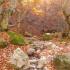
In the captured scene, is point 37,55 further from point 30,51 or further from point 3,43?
point 3,43

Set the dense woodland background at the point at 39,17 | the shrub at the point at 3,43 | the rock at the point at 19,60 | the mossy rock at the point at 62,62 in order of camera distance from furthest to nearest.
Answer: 1. the dense woodland background at the point at 39,17
2. the shrub at the point at 3,43
3. the mossy rock at the point at 62,62
4. the rock at the point at 19,60

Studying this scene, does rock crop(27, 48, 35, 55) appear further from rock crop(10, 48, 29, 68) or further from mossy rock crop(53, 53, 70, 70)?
rock crop(10, 48, 29, 68)

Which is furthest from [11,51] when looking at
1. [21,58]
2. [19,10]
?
[19,10]

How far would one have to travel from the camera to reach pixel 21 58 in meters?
12.1

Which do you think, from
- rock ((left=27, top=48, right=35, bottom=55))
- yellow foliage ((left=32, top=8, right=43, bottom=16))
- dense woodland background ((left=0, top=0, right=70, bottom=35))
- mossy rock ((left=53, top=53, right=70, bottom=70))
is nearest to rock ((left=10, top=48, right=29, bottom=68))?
mossy rock ((left=53, top=53, right=70, bottom=70))

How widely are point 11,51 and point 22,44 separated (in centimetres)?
146

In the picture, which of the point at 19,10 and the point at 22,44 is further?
the point at 19,10

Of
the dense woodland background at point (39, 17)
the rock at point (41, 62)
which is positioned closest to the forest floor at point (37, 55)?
the rock at point (41, 62)

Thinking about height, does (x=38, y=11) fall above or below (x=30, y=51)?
above

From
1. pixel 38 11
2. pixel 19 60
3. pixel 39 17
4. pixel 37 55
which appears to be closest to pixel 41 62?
pixel 19 60

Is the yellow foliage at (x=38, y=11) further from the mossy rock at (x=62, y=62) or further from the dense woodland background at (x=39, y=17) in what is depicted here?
the mossy rock at (x=62, y=62)

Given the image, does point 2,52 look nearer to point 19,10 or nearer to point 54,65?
point 54,65

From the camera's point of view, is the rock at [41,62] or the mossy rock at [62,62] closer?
the mossy rock at [62,62]

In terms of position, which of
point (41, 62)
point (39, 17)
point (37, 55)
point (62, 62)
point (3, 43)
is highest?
point (3, 43)
